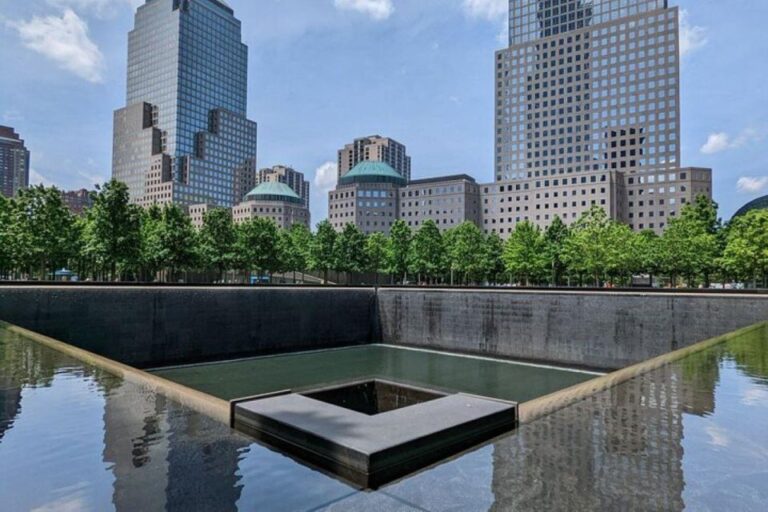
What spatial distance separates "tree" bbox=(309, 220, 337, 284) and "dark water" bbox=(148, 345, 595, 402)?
3596 centimetres

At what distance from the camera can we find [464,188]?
414 ft

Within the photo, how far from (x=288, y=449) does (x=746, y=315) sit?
933 inches

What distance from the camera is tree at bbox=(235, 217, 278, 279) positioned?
5800 centimetres

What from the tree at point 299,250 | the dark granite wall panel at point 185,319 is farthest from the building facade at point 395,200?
the dark granite wall panel at point 185,319

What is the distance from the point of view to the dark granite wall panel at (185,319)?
21.5 m

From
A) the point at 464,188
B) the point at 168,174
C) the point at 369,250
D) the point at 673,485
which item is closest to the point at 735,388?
the point at 673,485

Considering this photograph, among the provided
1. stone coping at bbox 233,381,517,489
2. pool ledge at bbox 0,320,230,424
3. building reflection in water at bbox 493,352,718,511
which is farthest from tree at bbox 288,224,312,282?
building reflection in water at bbox 493,352,718,511

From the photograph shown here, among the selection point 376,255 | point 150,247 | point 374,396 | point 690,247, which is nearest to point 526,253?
point 690,247

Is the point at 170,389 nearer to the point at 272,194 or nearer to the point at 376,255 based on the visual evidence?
the point at 376,255

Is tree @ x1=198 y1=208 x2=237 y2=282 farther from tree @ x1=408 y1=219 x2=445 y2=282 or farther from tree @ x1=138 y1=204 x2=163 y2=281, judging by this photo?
tree @ x1=408 y1=219 x2=445 y2=282

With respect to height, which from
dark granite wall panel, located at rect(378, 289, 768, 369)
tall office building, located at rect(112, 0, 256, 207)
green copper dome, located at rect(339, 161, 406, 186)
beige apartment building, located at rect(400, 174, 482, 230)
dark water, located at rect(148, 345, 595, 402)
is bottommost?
dark water, located at rect(148, 345, 595, 402)

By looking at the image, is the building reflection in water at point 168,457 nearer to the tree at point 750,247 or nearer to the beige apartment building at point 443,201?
the tree at point 750,247

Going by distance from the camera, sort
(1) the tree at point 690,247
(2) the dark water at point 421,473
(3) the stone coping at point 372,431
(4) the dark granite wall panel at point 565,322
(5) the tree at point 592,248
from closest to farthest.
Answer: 1. (2) the dark water at point 421,473
2. (3) the stone coping at point 372,431
3. (4) the dark granite wall panel at point 565,322
4. (1) the tree at point 690,247
5. (5) the tree at point 592,248

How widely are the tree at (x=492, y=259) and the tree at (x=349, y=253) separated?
623 inches
